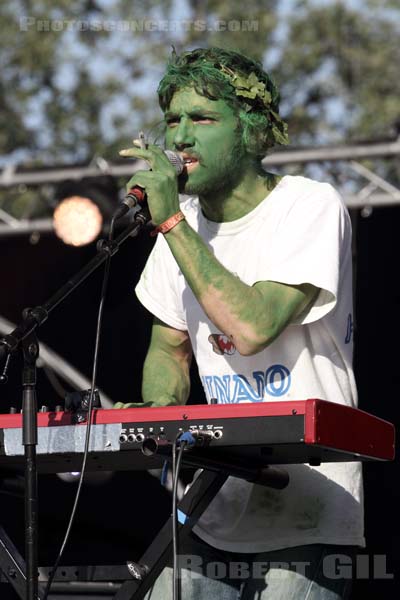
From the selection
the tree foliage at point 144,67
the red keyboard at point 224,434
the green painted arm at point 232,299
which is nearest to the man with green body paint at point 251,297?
the green painted arm at point 232,299

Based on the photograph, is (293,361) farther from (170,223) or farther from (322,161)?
(322,161)

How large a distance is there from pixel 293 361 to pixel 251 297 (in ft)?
0.80

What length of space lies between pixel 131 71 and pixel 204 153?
52.2 ft

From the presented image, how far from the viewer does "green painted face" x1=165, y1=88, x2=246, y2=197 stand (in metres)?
3.03

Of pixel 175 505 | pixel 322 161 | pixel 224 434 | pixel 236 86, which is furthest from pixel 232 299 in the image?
pixel 322 161

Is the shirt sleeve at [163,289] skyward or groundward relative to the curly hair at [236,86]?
groundward

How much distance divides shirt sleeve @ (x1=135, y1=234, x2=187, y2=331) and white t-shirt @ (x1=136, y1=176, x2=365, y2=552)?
0.16 m

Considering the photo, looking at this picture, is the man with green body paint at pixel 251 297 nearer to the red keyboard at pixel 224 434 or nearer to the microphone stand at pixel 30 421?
the red keyboard at pixel 224 434

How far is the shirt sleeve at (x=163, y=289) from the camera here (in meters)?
3.31

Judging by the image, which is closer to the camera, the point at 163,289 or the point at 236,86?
the point at 236,86

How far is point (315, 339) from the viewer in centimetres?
301

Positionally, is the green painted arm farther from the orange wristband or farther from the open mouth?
the open mouth

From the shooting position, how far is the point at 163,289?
334 centimetres

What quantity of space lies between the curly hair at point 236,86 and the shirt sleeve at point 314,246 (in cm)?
23
